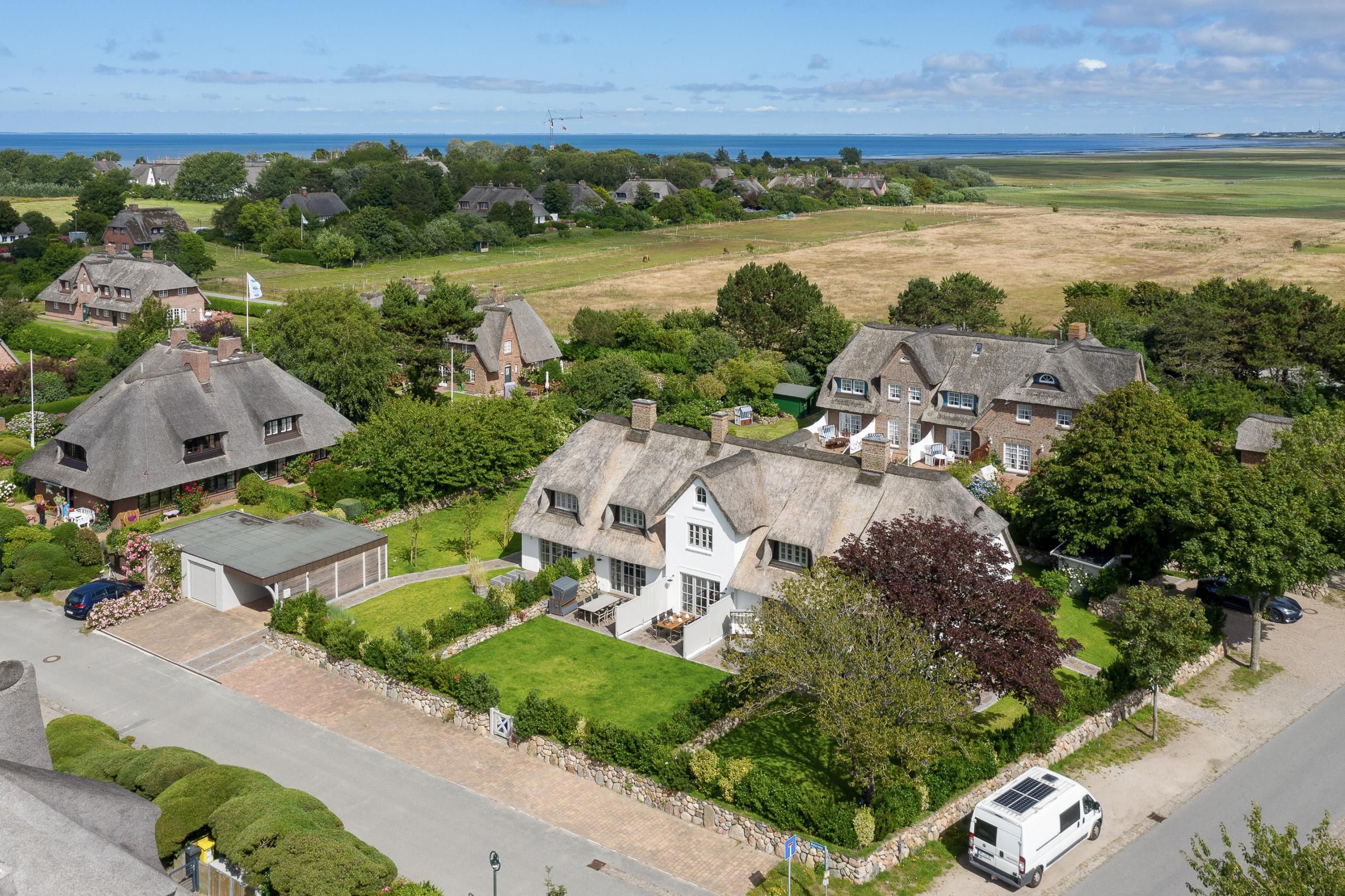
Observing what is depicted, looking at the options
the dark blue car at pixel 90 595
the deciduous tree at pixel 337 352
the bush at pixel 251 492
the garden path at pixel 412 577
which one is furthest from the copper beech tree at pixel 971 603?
the deciduous tree at pixel 337 352

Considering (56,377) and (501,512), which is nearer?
(501,512)

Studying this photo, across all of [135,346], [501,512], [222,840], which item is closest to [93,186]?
[135,346]

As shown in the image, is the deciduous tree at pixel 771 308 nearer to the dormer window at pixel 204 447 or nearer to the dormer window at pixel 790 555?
the dormer window at pixel 204 447

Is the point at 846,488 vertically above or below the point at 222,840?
above

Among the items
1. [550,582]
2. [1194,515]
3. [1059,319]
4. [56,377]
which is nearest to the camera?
[1194,515]

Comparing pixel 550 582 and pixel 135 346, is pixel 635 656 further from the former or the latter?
pixel 135 346

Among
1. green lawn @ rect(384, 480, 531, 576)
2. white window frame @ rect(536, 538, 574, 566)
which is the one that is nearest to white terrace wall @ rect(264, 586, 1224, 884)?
white window frame @ rect(536, 538, 574, 566)

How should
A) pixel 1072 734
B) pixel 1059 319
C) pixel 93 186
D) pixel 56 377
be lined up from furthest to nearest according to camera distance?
1. pixel 93 186
2. pixel 1059 319
3. pixel 56 377
4. pixel 1072 734
